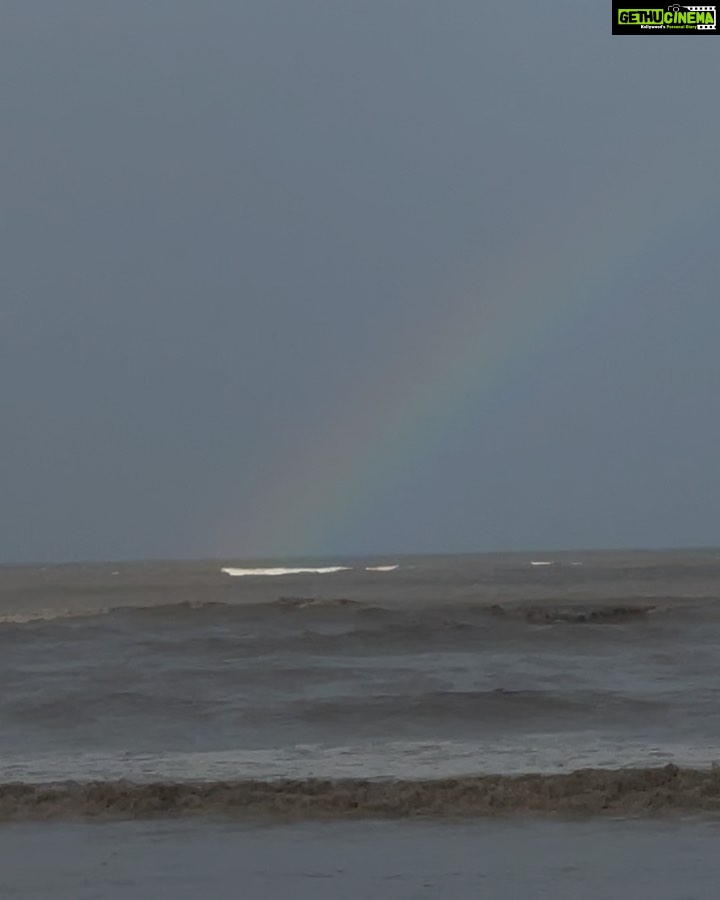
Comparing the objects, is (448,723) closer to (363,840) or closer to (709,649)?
(363,840)

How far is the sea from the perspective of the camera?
787 centimetres

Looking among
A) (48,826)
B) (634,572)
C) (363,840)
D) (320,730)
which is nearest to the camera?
(363,840)

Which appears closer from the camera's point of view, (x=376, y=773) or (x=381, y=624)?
(x=376, y=773)

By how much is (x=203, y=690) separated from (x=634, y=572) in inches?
2080

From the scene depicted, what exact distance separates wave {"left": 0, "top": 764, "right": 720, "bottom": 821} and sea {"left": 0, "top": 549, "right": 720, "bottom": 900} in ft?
0.10

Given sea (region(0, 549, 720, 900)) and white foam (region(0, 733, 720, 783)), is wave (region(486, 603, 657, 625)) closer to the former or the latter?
sea (region(0, 549, 720, 900))

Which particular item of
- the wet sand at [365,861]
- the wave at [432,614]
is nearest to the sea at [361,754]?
the wet sand at [365,861]

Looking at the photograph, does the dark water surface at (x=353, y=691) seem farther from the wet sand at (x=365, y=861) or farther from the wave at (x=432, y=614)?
the wet sand at (x=365, y=861)

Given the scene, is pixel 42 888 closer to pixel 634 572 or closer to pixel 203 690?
pixel 203 690

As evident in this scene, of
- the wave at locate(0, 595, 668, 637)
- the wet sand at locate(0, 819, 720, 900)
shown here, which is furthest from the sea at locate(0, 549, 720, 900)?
the wave at locate(0, 595, 668, 637)

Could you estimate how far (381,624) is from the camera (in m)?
28.7

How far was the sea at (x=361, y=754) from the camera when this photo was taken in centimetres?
787

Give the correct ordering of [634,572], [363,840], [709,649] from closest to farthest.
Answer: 1. [363,840]
2. [709,649]
3. [634,572]

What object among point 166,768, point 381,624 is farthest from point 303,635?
point 166,768
